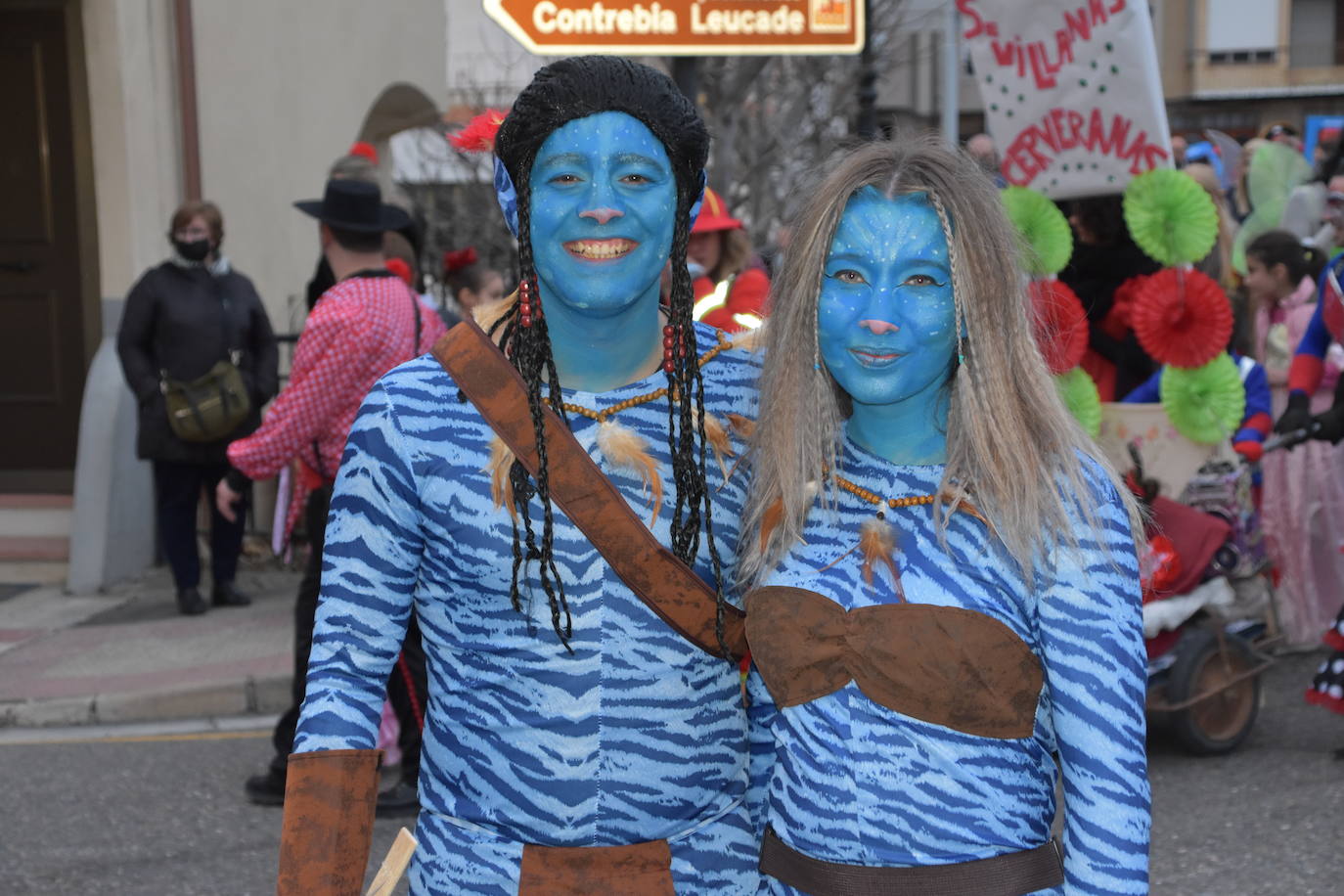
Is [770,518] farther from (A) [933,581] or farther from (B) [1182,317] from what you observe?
(B) [1182,317]

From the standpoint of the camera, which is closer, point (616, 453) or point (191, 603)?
point (616, 453)

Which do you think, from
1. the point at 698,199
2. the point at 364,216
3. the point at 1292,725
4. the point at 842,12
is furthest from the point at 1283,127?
the point at 698,199

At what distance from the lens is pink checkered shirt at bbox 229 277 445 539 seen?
4.80 m

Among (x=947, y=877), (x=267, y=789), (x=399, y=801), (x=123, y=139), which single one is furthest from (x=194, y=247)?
(x=947, y=877)

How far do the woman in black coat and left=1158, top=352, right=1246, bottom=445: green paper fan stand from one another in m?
4.65

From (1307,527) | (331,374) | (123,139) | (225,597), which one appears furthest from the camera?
(123,139)

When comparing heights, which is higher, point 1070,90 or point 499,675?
point 1070,90

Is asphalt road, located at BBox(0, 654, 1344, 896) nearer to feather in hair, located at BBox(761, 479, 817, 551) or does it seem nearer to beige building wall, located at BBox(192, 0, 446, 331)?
feather in hair, located at BBox(761, 479, 817, 551)

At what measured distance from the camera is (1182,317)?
17.2 ft

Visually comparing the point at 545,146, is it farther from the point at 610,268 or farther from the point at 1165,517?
the point at 1165,517

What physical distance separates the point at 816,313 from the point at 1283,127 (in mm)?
11683

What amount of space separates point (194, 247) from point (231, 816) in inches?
143

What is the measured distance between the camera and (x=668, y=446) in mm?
1999

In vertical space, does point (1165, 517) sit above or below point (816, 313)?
below
